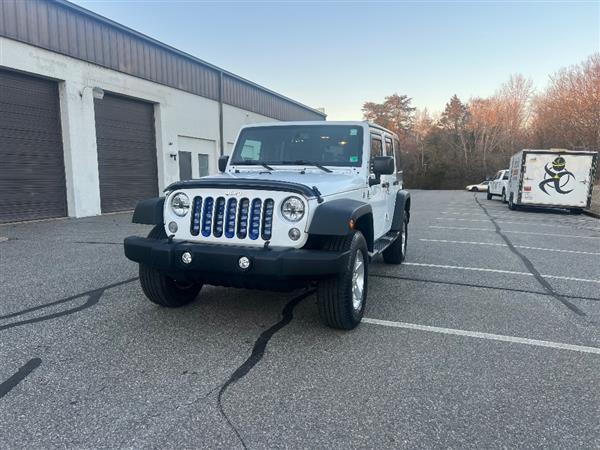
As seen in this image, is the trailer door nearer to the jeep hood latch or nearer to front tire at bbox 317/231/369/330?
front tire at bbox 317/231/369/330

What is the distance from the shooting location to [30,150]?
39.8 feet

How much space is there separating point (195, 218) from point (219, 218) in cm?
25

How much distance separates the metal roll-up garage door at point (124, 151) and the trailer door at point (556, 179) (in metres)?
15.4

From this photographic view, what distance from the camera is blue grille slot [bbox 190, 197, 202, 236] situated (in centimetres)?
388

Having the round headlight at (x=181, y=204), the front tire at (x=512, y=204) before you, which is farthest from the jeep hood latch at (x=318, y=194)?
the front tire at (x=512, y=204)

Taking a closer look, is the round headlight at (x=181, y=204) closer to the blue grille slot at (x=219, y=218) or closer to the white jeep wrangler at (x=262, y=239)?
the white jeep wrangler at (x=262, y=239)

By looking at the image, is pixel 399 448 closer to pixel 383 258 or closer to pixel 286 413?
pixel 286 413

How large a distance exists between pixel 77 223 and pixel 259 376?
10.6 m

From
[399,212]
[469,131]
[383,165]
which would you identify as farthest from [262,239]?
[469,131]

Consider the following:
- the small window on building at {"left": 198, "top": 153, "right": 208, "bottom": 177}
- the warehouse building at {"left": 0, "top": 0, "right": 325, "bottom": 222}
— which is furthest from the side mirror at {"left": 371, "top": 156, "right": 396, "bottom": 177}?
the small window on building at {"left": 198, "top": 153, "right": 208, "bottom": 177}

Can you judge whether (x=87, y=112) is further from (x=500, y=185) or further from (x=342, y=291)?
(x=500, y=185)

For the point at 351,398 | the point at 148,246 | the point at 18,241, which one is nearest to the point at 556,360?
the point at 351,398

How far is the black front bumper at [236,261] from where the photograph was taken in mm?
3412

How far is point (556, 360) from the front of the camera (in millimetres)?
3570
